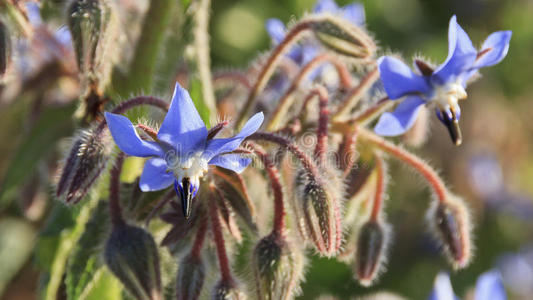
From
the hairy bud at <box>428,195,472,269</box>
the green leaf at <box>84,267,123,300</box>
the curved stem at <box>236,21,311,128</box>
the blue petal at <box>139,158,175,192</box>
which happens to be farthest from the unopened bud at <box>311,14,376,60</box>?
the green leaf at <box>84,267,123,300</box>

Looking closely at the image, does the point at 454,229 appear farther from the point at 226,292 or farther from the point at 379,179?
the point at 226,292

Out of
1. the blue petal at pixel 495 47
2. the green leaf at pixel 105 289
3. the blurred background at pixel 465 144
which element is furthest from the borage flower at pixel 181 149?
the blurred background at pixel 465 144

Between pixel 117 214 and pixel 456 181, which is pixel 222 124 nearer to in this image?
pixel 117 214

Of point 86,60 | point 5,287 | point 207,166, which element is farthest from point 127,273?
point 5,287

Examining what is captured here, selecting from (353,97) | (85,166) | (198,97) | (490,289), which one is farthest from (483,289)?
(85,166)

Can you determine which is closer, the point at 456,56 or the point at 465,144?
the point at 456,56

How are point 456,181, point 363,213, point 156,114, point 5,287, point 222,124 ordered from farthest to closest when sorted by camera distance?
point 456,181 < point 5,287 < point 363,213 < point 156,114 < point 222,124

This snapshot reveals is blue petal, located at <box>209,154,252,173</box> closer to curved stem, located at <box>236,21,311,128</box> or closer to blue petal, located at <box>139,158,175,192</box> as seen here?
blue petal, located at <box>139,158,175,192</box>
